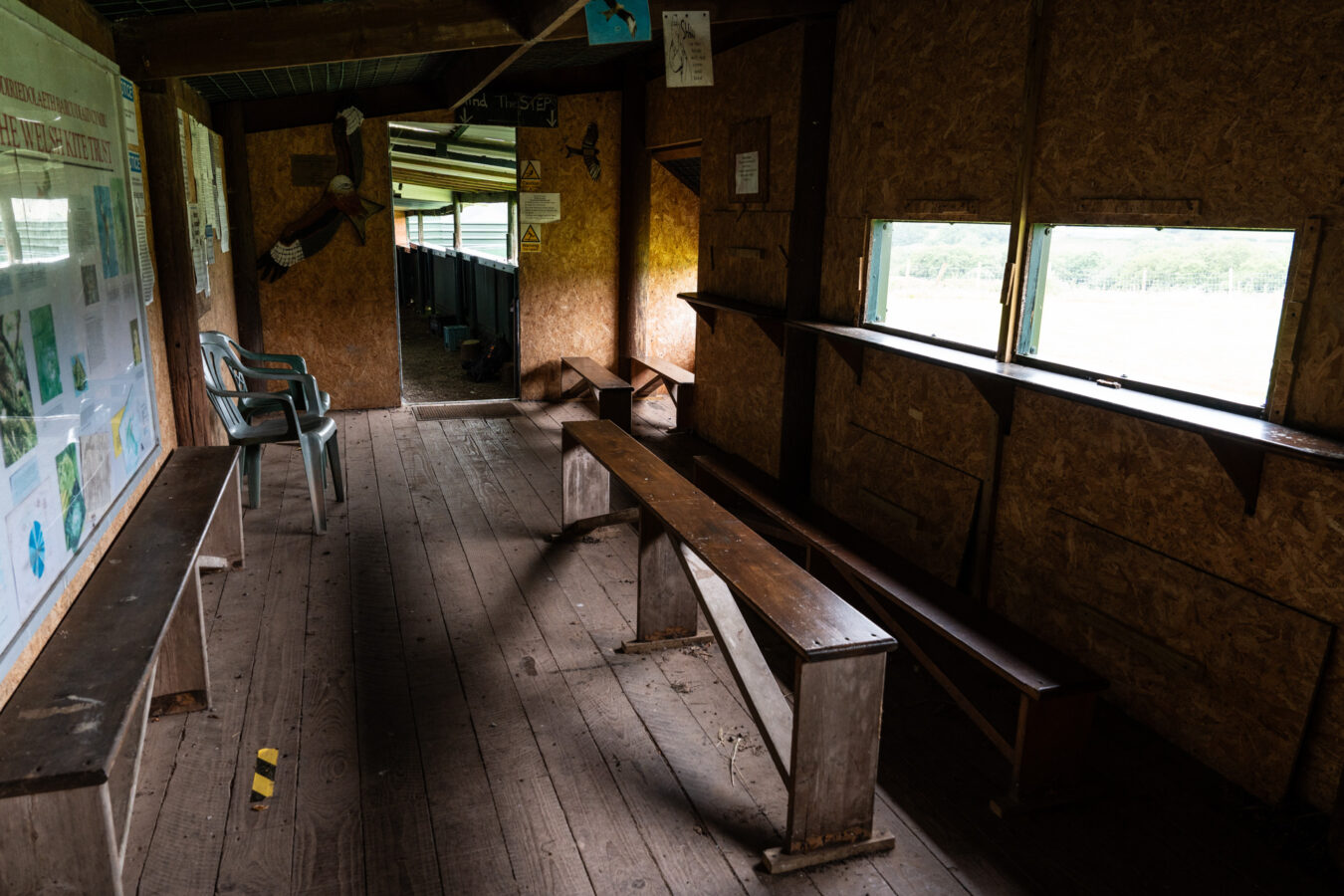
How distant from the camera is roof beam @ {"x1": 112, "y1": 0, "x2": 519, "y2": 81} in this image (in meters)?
3.48

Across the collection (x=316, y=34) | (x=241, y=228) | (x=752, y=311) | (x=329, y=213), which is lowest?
(x=752, y=311)

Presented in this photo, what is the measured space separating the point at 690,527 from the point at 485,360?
19.7 ft

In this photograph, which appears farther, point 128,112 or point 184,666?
point 128,112

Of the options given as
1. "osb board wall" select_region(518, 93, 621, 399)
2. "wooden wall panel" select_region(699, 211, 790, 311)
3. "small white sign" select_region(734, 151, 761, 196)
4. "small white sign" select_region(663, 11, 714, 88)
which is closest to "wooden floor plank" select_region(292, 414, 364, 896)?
"small white sign" select_region(663, 11, 714, 88)

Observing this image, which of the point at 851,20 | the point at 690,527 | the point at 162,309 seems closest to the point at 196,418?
the point at 162,309

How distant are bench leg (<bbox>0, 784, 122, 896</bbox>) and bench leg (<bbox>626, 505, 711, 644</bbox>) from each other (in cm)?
182

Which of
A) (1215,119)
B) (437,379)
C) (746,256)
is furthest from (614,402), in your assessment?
(1215,119)

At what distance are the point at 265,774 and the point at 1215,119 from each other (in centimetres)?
315

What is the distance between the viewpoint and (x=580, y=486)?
4465mm

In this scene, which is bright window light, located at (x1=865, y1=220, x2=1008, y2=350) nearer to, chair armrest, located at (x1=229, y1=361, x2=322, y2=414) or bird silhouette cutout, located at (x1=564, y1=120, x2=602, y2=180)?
chair armrest, located at (x1=229, y1=361, x2=322, y2=414)

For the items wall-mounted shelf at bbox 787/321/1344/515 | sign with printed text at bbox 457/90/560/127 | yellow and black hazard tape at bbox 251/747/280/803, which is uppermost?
sign with printed text at bbox 457/90/560/127

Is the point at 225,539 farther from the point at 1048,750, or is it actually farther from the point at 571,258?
the point at 571,258

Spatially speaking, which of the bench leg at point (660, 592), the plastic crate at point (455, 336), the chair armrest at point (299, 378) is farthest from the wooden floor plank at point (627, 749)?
the plastic crate at point (455, 336)

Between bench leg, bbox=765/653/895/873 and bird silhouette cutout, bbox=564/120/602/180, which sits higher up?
bird silhouette cutout, bbox=564/120/602/180
